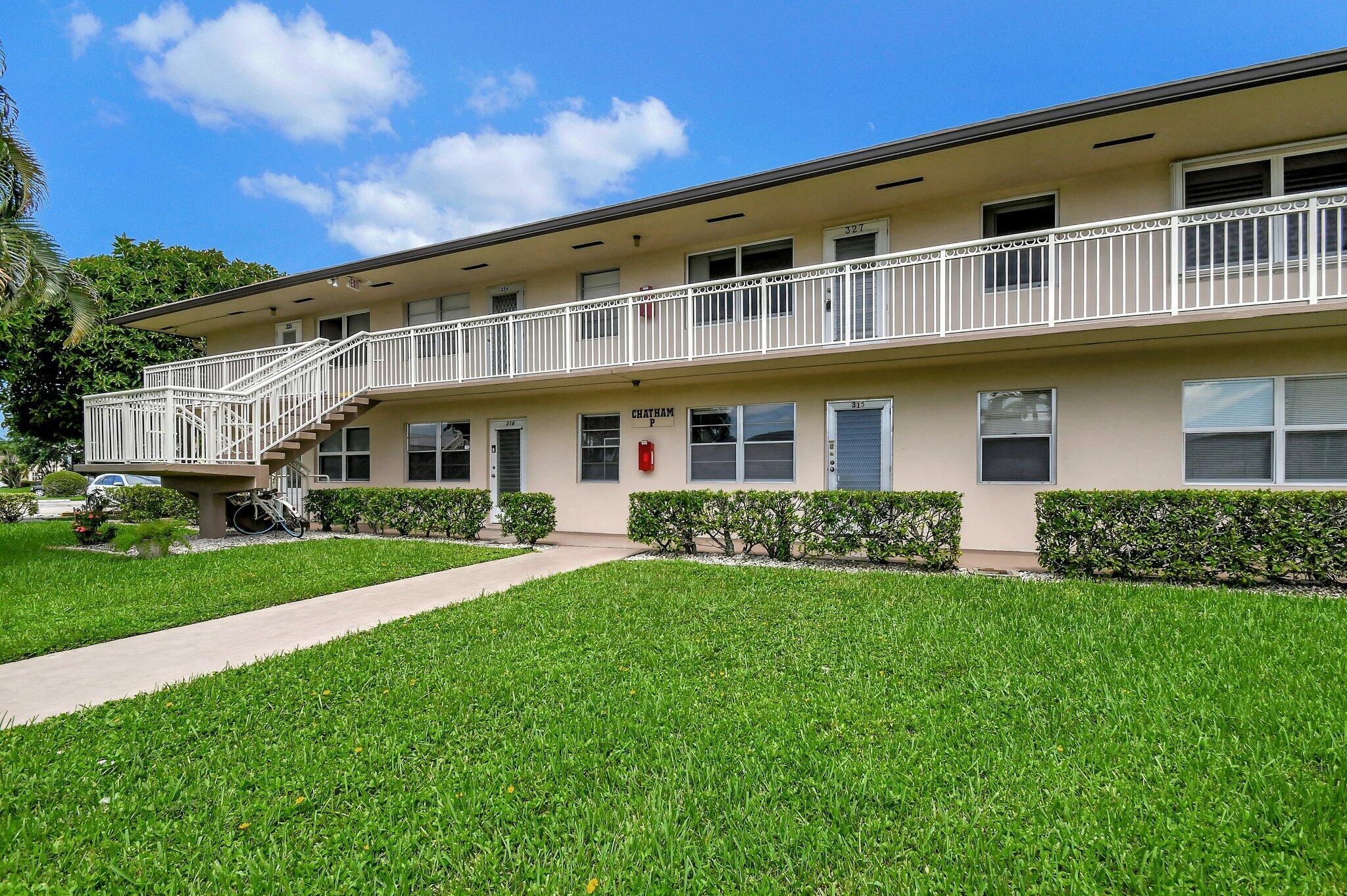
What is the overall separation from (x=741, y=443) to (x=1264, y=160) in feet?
28.4

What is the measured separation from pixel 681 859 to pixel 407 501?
38.2 ft

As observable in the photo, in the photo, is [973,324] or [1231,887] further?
[973,324]

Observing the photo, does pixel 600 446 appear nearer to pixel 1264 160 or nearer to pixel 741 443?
pixel 741 443

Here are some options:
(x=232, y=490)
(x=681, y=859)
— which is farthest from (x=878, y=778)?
(x=232, y=490)

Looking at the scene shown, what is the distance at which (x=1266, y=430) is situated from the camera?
28.2ft

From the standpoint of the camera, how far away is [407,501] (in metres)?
12.7

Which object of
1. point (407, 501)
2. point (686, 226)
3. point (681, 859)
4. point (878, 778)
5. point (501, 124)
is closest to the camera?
point (681, 859)

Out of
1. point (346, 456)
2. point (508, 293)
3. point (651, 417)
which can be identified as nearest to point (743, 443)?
point (651, 417)

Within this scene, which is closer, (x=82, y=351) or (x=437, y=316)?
(x=437, y=316)

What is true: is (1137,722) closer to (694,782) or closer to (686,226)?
(694,782)

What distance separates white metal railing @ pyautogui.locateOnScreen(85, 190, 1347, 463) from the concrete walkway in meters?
5.56

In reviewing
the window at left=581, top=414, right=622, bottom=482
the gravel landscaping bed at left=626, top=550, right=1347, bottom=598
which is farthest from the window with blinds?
the window at left=581, top=414, right=622, bottom=482

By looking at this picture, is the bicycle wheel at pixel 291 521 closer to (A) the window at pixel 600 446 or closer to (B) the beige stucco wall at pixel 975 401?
(B) the beige stucco wall at pixel 975 401

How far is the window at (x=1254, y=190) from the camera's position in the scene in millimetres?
8289
